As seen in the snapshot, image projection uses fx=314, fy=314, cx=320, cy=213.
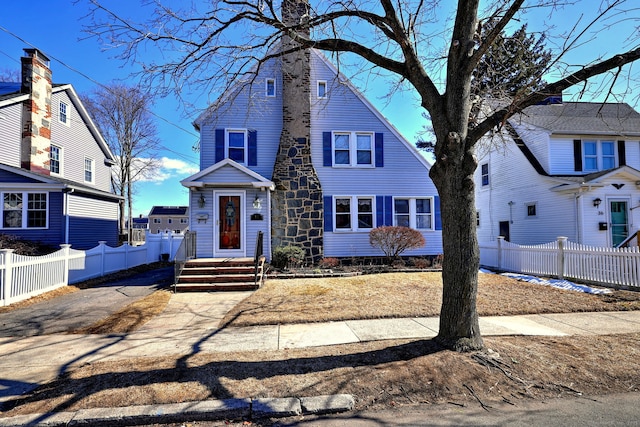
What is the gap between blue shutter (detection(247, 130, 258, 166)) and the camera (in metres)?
13.0

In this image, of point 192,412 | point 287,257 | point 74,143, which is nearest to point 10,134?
point 74,143

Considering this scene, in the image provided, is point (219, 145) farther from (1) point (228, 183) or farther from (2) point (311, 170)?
(2) point (311, 170)

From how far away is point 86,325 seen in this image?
19.3 ft

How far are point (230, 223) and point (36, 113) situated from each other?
11.9m

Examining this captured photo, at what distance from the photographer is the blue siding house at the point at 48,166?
42.7 ft

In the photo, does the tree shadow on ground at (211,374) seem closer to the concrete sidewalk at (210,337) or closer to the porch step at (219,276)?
the concrete sidewalk at (210,337)

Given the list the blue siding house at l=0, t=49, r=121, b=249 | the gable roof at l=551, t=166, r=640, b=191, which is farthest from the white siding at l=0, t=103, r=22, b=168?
the gable roof at l=551, t=166, r=640, b=191

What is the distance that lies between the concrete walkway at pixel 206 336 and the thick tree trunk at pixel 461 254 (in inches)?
34.6

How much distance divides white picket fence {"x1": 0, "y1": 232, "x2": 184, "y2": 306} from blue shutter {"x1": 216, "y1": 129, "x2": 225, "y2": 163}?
213 inches

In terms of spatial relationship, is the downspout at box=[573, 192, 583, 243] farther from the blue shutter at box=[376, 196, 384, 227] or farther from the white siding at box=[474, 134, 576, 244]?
the blue shutter at box=[376, 196, 384, 227]

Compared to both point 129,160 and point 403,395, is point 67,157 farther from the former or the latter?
point 403,395

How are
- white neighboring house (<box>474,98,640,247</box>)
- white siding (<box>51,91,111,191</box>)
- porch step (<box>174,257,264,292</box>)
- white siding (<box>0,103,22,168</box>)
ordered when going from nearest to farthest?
1. porch step (<box>174,257,264,292</box>)
2. white neighboring house (<box>474,98,640,247</box>)
3. white siding (<box>0,103,22,168</box>)
4. white siding (<box>51,91,111,191</box>)

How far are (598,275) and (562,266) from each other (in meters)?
0.99

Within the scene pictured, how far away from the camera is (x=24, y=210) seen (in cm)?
1304
